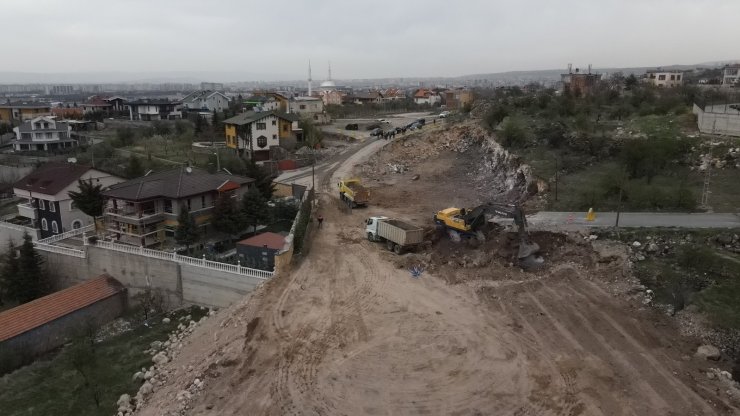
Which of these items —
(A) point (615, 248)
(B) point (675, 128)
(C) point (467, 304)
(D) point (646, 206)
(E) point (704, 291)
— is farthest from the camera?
(B) point (675, 128)

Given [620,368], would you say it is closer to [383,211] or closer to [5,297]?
[383,211]

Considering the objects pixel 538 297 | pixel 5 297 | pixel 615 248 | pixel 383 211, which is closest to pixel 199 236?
pixel 5 297

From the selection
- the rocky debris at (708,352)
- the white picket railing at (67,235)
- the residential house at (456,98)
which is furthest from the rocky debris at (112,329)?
the residential house at (456,98)

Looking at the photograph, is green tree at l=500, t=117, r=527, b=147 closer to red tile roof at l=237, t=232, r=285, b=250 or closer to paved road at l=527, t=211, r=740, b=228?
paved road at l=527, t=211, r=740, b=228

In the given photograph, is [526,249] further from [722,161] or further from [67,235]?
[67,235]

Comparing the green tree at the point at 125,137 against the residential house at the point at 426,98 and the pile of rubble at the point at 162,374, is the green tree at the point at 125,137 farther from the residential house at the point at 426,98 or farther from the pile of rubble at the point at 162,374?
the residential house at the point at 426,98

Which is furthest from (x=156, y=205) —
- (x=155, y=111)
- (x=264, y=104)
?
(x=155, y=111)

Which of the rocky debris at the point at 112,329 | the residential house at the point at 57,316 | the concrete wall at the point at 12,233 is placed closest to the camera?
the residential house at the point at 57,316

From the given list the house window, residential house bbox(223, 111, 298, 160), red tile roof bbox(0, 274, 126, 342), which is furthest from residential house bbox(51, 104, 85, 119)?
red tile roof bbox(0, 274, 126, 342)
